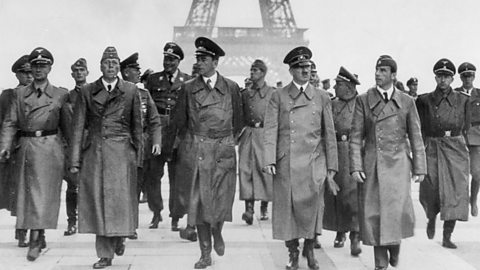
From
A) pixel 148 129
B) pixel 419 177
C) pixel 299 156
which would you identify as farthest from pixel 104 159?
pixel 419 177

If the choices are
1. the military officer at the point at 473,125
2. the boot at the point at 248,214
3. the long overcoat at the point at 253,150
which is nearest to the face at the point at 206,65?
the long overcoat at the point at 253,150

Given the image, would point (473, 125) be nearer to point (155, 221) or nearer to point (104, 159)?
point (155, 221)

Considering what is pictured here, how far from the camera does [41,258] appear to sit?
563 centimetres

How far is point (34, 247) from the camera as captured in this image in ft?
18.5

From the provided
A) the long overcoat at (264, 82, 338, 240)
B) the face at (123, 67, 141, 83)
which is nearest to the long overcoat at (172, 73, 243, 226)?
the long overcoat at (264, 82, 338, 240)

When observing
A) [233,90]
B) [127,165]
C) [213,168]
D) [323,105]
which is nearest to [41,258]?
[127,165]

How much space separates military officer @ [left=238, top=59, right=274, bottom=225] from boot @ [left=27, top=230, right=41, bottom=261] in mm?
2567

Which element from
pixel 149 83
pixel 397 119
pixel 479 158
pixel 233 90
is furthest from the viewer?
pixel 479 158

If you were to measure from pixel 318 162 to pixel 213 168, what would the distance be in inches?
33.2

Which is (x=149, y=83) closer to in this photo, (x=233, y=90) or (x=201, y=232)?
(x=233, y=90)

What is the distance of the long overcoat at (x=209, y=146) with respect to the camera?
5344 mm

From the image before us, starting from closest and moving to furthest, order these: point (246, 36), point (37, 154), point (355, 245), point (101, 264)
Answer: point (101, 264) → point (37, 154) → point (355, 245) → point (246, 36)

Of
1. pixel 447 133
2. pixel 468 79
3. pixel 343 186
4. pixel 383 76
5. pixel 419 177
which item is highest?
pixel 468 79

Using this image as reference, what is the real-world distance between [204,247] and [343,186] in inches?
62.2
